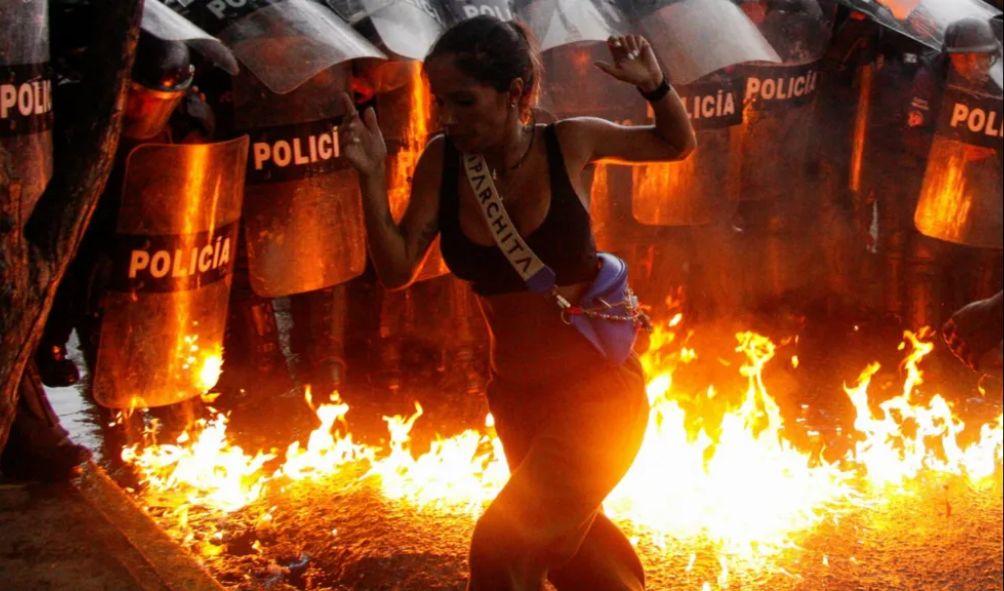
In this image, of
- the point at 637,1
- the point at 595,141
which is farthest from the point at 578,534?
the point at 637,1

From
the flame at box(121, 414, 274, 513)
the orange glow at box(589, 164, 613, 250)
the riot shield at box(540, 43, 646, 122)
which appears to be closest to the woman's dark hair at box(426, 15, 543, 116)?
the flame at box(121, 414, 274, 513)

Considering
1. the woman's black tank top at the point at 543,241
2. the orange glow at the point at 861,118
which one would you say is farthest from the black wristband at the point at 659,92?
the orange glow at the point at 861,118

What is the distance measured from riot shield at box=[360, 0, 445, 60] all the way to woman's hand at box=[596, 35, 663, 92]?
2743 millimetres

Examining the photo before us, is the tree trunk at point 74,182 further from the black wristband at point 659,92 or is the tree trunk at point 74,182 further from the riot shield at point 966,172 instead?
the riot shield at point 966,172

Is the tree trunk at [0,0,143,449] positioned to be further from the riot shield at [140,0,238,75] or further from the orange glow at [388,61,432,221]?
the orange glow at [388,61,432,221]

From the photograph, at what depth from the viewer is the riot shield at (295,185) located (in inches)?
219

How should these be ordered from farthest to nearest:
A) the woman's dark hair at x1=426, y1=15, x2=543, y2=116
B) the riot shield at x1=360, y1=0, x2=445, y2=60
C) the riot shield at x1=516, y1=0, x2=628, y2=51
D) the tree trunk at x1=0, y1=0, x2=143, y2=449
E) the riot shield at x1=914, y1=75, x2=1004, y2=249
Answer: the riot shield at x1=914, y1=75, x2=1004, y2=249 → the riot shield at x1=516, y1=0, x2=628, y2=51 → the riot shield at x1=360, y1=0, x2=445, y2=60 → the tree trunk at x1=0, y1=0, x2=143, y2=449 → the woman's dark hair at x1=426, y1=15, x2=543, y2=116

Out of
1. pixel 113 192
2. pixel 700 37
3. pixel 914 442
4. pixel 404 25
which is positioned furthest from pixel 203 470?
pixel 700 37

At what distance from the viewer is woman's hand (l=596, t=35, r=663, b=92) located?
327cm

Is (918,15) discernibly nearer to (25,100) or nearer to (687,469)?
(687,469)

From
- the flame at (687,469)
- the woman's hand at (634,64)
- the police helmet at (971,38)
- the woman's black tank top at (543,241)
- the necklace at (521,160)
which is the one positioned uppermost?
the woman's hand at (634,64)

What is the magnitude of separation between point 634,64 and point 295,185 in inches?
112

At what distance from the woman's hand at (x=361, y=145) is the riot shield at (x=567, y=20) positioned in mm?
3480

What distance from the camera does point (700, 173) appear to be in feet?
24.4
